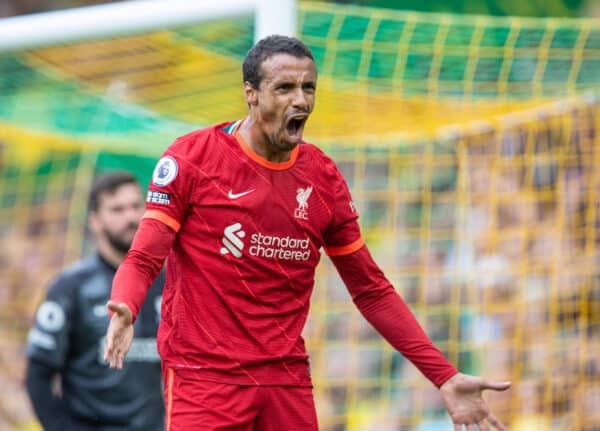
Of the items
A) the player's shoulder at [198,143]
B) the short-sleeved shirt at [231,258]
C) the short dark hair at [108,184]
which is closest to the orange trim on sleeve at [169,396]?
the short-sleeved shirt at [231,258]

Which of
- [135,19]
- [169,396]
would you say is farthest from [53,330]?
[169,396]

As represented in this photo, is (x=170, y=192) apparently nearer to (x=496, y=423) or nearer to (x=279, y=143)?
(x=279, y=143)

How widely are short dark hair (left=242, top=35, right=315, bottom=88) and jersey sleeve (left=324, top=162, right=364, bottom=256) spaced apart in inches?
17.9

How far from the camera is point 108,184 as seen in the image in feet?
17.4

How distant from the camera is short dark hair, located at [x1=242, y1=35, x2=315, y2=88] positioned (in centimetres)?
322

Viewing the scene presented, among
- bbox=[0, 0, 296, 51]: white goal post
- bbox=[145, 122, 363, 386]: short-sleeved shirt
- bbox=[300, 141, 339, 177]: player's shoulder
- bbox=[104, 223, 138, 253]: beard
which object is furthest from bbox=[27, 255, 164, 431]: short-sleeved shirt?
bbox=[300, 141, 339, 177]: player's shoulder

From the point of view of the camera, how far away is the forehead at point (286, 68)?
3198 mm

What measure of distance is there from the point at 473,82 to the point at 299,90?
9.32ft

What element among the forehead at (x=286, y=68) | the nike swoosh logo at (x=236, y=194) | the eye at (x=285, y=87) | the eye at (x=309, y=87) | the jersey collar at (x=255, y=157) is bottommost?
the nike swoosh logo at (x=236, y=194)

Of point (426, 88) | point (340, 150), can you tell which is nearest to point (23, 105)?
point (340, 150)

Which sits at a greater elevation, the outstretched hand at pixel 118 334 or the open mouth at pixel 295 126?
the open mouth at pixel 295 126

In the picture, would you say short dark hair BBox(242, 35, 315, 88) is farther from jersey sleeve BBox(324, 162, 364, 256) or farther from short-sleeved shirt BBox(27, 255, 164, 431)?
short-sleeved shirt BBox(27, 255, 164, 431)

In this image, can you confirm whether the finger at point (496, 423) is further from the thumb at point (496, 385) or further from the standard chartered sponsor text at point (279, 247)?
the standard chartered sponsor text at point (279, 247)

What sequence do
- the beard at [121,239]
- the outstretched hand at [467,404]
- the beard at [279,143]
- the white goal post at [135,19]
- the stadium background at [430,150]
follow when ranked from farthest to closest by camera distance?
the stadium background at [430,150] → the beard at [121,239] → the white goal post at [135,19] → the outstretched hand at [467,404] → the beard at [279,143]
